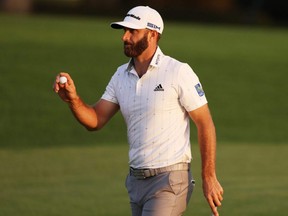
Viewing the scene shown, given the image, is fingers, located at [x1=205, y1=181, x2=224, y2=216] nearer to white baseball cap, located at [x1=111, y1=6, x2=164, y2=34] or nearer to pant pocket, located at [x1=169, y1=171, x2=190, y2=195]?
pant pocket, located at [x1=169, y1=171, x2=190, y2=195]

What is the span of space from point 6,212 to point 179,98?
5867 millimetres

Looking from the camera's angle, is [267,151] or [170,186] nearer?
[170,186]

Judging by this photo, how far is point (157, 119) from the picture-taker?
8.38 meters

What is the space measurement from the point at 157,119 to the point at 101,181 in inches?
354

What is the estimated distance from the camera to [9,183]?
16.8m

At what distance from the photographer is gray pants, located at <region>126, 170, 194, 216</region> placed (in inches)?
326

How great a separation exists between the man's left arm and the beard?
0.63 metres

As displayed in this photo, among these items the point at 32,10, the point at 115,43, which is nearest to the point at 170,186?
the point at 115,43

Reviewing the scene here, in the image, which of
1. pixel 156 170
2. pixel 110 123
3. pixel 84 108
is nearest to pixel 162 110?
pixel 156 170

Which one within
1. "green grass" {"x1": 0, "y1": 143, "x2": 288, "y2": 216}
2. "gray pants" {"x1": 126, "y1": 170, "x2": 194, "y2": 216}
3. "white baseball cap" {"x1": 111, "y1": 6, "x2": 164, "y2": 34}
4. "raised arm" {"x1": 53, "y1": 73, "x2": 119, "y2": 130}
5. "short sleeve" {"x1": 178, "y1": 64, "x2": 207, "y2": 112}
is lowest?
"green grass" {"x1": 0, "y1": 143, "x2": 288, "y2": 216}

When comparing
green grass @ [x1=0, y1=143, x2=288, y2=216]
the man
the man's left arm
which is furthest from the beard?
green grass @ [x1=0, y1=143, x2=288, y2=216]

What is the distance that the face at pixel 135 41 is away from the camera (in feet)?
27.7

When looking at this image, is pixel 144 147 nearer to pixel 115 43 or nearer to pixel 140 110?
pixel 140 110

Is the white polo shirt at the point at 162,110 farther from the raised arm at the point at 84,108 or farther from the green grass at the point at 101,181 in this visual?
the green grass at the point at 101,181
